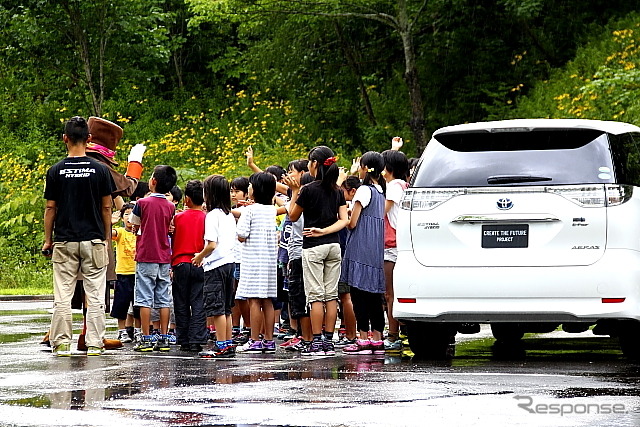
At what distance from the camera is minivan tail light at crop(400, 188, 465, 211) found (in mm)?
10258

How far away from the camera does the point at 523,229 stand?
32.9 feet

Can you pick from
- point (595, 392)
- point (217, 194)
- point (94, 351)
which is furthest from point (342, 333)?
point (595, 392)

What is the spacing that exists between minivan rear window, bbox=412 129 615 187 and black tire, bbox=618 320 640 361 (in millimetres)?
1343

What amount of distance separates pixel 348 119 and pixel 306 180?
21254 mm

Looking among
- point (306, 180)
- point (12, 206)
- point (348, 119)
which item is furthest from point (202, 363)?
point (348, 119)

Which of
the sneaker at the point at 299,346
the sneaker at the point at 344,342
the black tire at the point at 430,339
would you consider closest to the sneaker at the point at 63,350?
the sneaker at the point at 299,346

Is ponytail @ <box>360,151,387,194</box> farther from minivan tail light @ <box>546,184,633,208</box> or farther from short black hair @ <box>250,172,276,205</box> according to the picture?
minivan tail light @ <box>546,184,633,208</box>

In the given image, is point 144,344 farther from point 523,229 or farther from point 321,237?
point 523,229

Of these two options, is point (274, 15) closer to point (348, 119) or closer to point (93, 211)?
point (348, 119)

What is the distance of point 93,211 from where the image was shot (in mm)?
11859

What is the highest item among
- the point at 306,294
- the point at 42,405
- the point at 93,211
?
the point at 93,211

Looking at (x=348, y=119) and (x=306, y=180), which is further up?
(x=348, y=119)

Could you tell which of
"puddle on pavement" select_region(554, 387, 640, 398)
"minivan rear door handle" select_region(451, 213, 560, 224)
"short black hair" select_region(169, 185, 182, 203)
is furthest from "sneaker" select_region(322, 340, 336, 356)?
"puddle on pavement" select_region(554, 387, 640, 398)

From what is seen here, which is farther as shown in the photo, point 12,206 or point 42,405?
point 12,206
